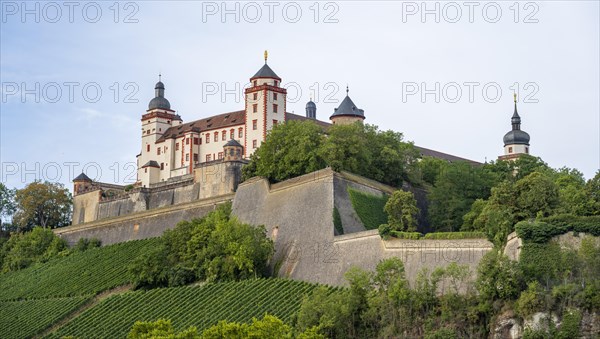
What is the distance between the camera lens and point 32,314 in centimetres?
6450

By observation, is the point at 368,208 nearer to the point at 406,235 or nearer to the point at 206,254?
the point at 406,235

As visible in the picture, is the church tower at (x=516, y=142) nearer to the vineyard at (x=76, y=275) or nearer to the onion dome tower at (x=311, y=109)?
the onion dome tower at (x=311, y=109)

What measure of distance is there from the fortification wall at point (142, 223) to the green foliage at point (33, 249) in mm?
2021

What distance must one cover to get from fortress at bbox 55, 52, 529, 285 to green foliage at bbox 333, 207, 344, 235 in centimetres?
16

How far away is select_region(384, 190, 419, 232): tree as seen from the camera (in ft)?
192

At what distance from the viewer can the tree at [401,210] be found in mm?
58406

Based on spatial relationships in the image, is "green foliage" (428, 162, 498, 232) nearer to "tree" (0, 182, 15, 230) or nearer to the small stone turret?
the small stone turret

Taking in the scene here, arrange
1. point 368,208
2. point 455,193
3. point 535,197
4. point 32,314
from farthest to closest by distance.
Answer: point 32,314 → point 455,193 → point 368,208 → point 535,197

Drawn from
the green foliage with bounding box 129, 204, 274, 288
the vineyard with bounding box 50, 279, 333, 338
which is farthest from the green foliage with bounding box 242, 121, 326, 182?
the vineyard with bounding box 50, 279, 333, 338

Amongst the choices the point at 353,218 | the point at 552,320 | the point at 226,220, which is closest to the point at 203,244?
the point at 226,220

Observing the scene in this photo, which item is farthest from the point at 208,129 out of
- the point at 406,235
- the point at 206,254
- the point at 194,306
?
the point at 406,235

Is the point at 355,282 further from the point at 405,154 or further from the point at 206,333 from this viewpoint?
the point at 405,154

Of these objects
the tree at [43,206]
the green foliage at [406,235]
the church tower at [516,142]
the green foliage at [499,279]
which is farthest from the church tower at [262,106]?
the green foliage at [499,279]

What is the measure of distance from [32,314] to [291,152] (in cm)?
1728
